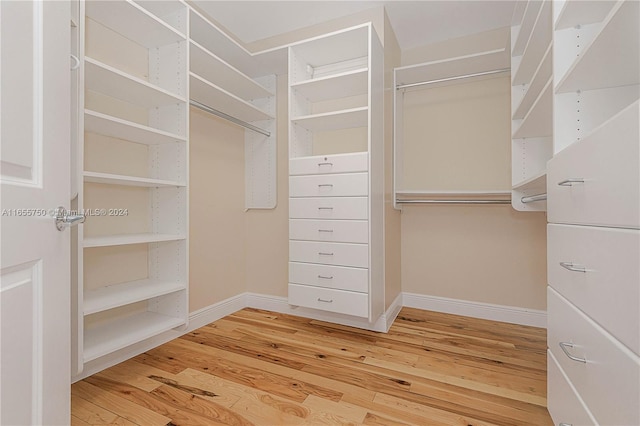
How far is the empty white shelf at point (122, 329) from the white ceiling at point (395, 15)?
223 cm

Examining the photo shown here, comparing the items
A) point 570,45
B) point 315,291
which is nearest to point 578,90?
point 570,45

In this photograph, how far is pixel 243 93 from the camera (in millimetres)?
2697

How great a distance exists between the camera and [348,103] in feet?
8.45

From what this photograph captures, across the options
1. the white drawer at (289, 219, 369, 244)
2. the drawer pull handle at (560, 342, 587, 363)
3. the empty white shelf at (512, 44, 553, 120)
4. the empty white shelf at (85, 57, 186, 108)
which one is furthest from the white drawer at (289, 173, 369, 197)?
the drawer pull handle at (560, 342, 587, 363)

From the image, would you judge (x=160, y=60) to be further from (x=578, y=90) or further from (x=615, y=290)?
(x=615, y=290)

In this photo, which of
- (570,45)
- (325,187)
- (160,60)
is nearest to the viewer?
(570,45)

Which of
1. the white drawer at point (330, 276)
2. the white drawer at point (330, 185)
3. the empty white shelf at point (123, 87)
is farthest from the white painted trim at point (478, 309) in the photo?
the empty white shelf at point (123, 87)

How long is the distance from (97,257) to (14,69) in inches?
54.0

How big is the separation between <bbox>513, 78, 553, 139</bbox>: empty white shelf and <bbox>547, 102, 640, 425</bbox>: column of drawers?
47 cm

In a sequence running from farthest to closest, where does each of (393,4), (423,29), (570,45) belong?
(423,29), (393,4), (570,45)

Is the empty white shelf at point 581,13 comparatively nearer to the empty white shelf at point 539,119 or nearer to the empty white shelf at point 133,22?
the empty white shelf at point 539,119

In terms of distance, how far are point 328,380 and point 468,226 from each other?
1.70 meters

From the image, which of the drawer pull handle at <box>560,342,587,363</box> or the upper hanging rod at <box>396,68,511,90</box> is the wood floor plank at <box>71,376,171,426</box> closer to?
the drawer pull handle at <box>560,342,587,363</box>

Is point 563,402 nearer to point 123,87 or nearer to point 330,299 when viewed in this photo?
point 330,299
